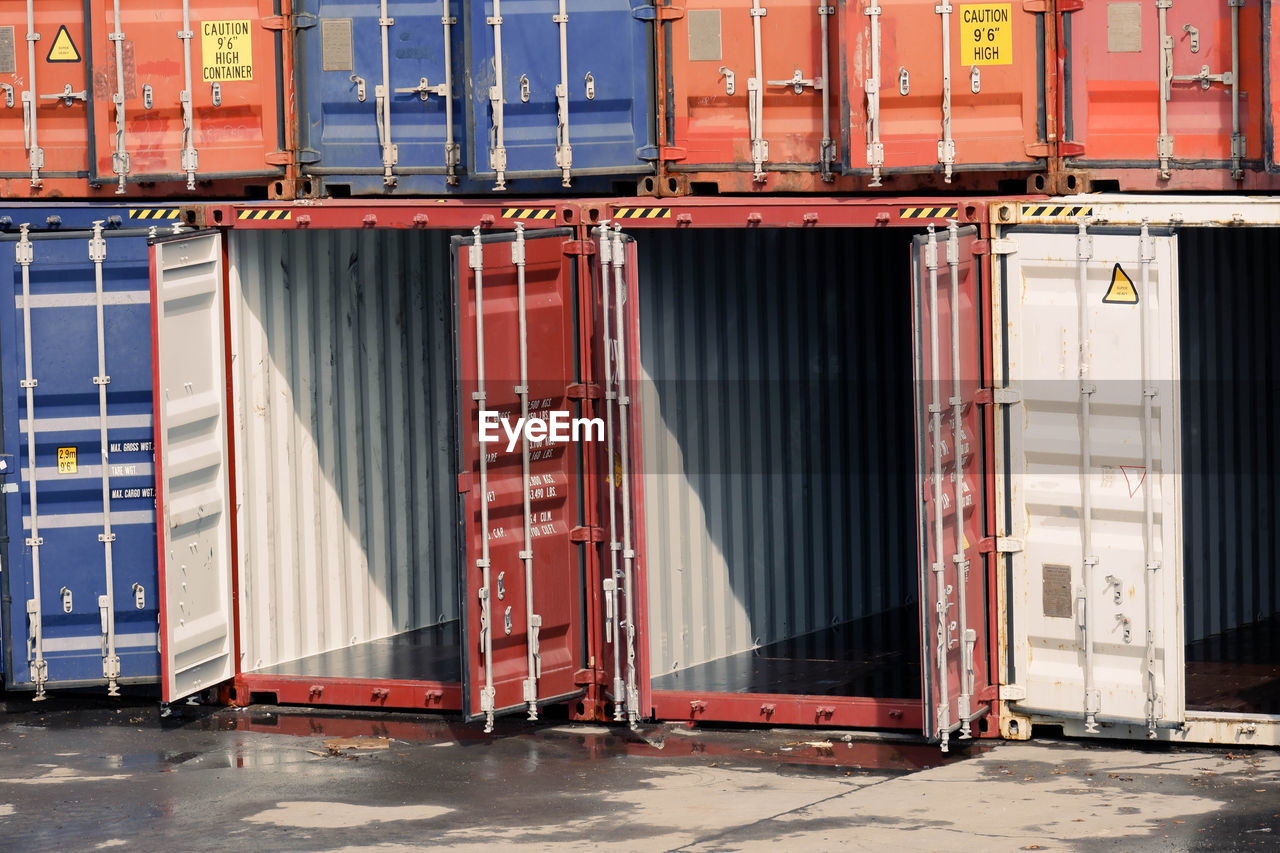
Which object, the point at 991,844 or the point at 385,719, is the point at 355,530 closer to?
the point at 385,719

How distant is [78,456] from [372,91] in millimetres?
3064

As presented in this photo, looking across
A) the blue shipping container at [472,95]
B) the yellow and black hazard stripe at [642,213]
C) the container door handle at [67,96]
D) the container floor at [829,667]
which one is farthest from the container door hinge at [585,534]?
the container door handle at [67,96]

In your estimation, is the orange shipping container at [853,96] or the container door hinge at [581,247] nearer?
the orange shipping container at [853,96]

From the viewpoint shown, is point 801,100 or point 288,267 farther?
point 288,267

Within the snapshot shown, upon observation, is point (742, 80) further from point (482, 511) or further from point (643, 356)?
point (482, 511)

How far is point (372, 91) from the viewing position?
1291 cm

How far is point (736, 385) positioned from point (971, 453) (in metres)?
2.33

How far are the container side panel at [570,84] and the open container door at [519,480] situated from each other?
658 mm

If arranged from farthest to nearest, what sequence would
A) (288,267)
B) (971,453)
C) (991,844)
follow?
(288,267)
(971,453)
(991,844)

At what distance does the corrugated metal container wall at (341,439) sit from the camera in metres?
13.4

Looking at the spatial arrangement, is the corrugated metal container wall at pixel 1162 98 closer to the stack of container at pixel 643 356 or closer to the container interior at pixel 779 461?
the stack of container at pixel 643 356

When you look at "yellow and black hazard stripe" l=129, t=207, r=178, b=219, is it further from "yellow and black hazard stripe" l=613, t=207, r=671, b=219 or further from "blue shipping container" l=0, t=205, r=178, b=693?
"yellow and black hazard stripe" l=613, t=207, r=671, b=219

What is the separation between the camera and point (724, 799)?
10805 mm

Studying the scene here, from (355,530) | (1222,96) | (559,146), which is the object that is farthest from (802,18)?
(355,530)
